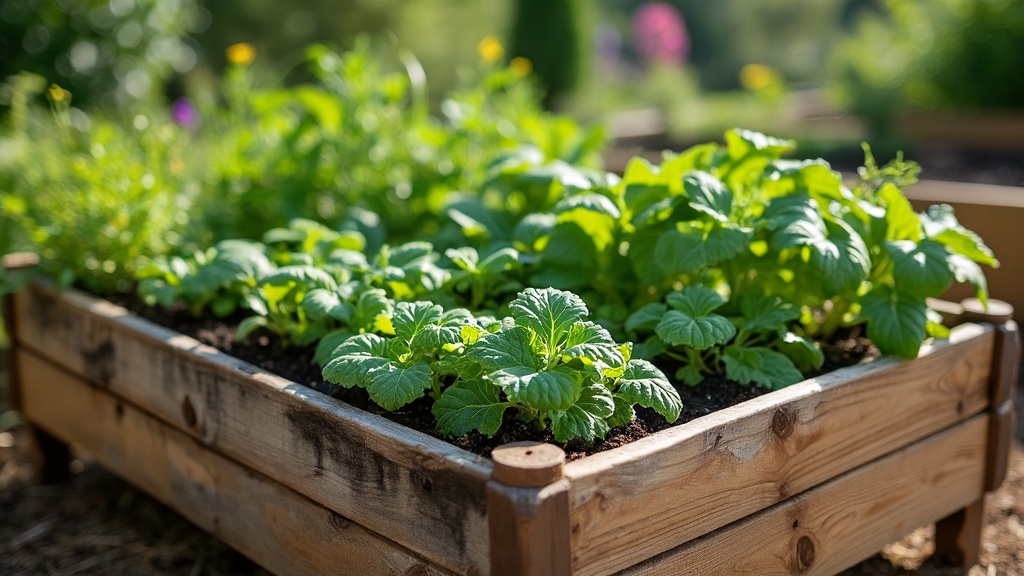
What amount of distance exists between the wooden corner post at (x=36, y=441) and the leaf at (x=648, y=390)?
2.12 m

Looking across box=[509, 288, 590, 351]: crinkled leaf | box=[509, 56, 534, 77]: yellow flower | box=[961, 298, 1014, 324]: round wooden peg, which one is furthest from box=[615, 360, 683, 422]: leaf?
box=[509, 56, 534, 77]: yellow flower

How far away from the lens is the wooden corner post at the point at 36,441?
112 inches

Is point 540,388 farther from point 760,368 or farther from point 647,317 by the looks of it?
point 760,368

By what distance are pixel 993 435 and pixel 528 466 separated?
1452 mm

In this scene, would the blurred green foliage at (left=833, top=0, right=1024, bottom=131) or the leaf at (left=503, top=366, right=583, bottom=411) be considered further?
the blurred green foliage at (left=833, top=0, right=1024, bottom=131)

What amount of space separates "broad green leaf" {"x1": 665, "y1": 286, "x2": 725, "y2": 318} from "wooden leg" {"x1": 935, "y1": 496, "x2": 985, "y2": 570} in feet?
2.98

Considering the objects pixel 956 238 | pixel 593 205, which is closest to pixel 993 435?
pixel 956 238

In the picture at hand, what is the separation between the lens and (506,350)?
4.96ft

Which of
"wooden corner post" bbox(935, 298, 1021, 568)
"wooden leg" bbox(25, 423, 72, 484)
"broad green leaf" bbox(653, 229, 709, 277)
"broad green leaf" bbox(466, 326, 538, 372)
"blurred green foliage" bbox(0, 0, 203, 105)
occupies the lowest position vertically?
"wooden leg" bbox(25, 423, 72, 484)

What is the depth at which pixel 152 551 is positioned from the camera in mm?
2453

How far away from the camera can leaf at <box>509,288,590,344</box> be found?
5.01ft

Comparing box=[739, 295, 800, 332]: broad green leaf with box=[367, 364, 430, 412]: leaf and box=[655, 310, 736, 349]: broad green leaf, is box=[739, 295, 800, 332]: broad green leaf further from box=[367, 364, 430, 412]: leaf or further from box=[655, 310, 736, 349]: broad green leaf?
box=[367, 364, 430, 412]: leaf

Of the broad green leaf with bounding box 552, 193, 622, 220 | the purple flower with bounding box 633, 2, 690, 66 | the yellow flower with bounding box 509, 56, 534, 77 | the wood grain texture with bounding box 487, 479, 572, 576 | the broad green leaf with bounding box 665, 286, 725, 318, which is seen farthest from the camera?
the purple flower with bounding box 633, 2, 690, 66

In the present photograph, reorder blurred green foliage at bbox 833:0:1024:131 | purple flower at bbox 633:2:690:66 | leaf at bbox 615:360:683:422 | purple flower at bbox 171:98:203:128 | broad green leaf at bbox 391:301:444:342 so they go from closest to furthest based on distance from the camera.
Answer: leaf at bbox 615:360:683:422 < broad green leaf at bbox 391:301:444:342 < purple flower at bbox 171:98:203:128 < blurred green foliage at bbox 833:0:1024:131 < purple flower at bbox 633:2:690:66
